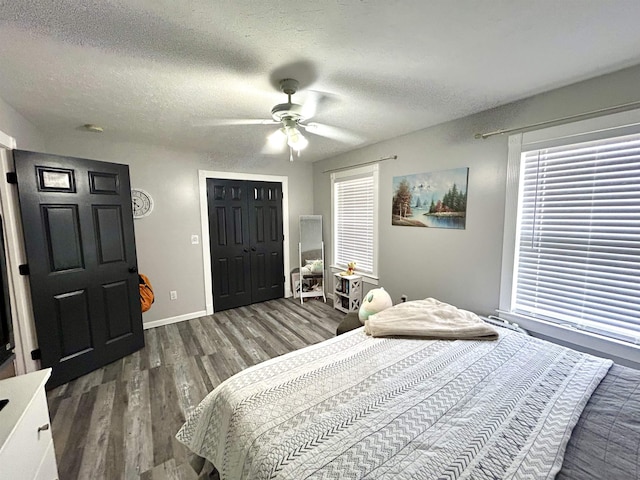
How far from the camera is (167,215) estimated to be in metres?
3.46

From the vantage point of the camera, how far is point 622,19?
1.25m

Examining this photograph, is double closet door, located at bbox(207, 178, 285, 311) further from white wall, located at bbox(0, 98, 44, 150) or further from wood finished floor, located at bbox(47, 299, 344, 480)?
white wall, located at bbox(0, 98, 44, 150)

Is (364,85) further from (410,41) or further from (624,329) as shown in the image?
(624,329)

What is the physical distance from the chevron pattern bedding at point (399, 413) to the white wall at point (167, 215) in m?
2.55

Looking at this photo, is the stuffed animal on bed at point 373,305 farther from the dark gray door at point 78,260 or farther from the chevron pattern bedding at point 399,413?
the dark gray door at point 78,260

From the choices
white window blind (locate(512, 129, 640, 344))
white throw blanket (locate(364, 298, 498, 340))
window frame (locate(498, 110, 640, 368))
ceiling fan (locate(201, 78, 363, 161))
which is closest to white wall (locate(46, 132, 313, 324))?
ceiling fan (locate(201, 78, 363, 161))

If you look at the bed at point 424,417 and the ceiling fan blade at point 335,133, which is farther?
the ceiling fan blade at point 335,133

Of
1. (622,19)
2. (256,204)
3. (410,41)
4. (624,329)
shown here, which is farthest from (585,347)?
(256,204)

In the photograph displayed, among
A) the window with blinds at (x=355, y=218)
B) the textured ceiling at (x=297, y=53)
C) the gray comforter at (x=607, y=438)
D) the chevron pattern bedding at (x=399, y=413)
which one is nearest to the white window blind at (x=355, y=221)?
the window with blinds at (x=355, y=218)

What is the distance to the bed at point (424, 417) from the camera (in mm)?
890

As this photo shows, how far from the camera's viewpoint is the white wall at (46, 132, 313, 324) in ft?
10.4

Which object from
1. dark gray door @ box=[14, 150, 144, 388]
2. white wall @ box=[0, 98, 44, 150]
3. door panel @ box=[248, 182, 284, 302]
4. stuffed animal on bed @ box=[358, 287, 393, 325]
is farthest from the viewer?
door panel @ box=[248, 182, 284, 302]

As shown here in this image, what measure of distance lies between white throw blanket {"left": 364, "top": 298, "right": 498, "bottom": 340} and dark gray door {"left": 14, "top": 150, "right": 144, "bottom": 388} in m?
2.55

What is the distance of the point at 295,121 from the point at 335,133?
1.17 meters
